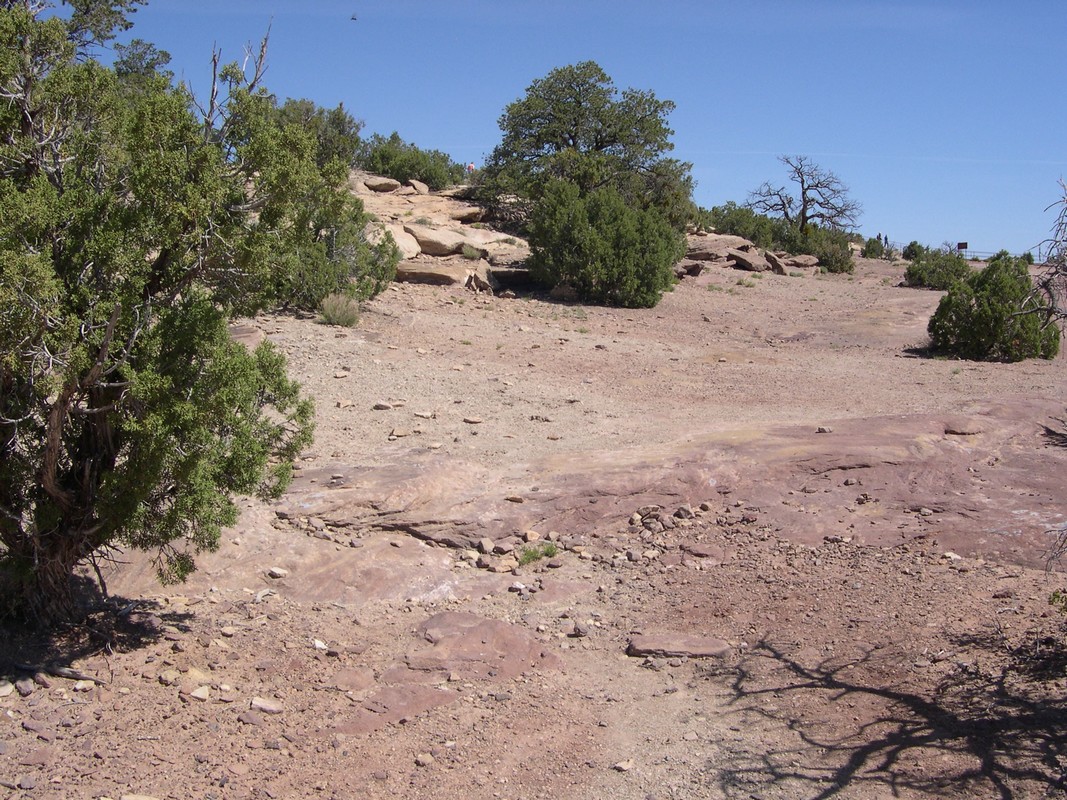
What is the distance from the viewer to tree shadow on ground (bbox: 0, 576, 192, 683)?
5.24m

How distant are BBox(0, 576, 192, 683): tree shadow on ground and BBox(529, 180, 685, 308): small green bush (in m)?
15.1

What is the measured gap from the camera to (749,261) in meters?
28.1

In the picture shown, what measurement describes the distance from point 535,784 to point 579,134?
26.2 meters

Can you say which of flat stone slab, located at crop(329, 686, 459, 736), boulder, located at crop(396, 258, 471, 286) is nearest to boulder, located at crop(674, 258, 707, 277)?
boulder, located at crop(396, 258, 471, 286)

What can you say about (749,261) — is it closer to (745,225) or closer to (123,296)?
(745,225)

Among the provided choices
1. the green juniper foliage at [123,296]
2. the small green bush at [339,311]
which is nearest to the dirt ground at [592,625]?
the green juniper foliage at [123,296]

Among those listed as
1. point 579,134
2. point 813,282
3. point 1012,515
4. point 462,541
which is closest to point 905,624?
point 1012,515

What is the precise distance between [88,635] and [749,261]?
24728 mm

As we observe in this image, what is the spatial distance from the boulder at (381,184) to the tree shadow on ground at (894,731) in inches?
1011

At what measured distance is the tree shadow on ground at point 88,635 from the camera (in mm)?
5238

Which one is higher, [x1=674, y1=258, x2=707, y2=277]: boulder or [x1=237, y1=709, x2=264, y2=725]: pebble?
[x1=674, y1=258, x2=707, y2=277]: boulder

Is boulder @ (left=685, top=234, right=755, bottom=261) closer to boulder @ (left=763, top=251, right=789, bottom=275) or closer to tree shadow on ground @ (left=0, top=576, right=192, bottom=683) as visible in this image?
boulder @ (left=763, top=251, right=789, bottom=275)

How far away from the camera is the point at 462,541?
7.31m

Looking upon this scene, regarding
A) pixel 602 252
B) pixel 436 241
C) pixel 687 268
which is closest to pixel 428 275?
pixel 436 241
